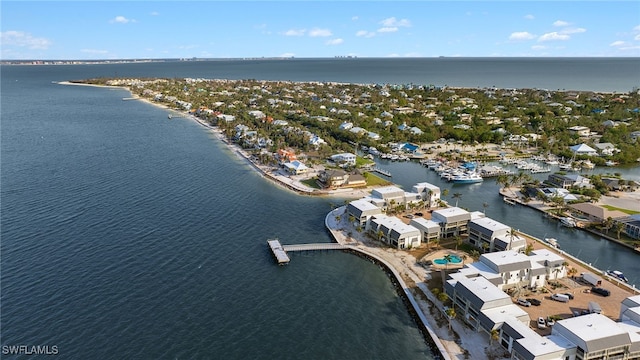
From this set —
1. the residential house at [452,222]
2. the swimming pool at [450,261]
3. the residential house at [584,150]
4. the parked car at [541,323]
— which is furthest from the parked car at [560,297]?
the residential house at [584,150]

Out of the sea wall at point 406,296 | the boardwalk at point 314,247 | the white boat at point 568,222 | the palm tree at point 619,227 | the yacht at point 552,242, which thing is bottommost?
the sea wall at point 406,296

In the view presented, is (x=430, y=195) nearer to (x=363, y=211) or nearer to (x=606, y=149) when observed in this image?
(x=363, y=211)

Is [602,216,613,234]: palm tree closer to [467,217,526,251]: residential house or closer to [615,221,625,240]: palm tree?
[615,221,625,240]: palm tree

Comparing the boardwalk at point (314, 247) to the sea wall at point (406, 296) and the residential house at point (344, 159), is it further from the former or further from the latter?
the residential house at point (344, 159)

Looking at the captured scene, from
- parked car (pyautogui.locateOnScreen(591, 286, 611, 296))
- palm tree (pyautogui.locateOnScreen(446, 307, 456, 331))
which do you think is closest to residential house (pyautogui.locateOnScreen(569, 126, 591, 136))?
parked car (pyautogui.locateOnScreen(591, 286, 611, 296))

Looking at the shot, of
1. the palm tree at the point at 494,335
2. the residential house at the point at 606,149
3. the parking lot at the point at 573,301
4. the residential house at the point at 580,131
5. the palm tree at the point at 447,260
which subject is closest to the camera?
the palm tree at the point at 494,335

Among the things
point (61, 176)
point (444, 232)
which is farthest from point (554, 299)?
point (61, 176)

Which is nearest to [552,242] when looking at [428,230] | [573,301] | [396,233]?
[573,301]
